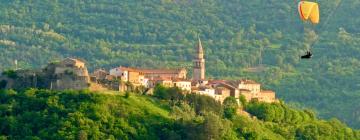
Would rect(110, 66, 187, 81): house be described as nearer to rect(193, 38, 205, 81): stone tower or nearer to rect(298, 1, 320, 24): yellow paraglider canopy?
rect(193, 38, 205, 81): stone tower

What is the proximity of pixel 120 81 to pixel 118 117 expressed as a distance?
513 cm

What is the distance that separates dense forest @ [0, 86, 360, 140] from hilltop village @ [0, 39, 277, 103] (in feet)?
3.56

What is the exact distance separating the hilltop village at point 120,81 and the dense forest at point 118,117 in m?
1.08

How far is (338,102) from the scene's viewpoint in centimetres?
18200

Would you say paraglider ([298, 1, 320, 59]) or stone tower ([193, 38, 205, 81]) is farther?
stone tower ([193, 38, 205, 81])

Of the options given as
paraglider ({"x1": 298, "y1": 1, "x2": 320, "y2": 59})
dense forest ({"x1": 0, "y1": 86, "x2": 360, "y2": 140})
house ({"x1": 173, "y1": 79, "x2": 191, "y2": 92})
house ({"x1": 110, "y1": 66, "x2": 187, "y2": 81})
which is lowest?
dense forest ({"x1": 0, "y1": 86, "x2": 360, "y2": 140})

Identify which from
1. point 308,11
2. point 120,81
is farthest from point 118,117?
point 308,11

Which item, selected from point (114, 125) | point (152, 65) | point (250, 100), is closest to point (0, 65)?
point (152, 65)

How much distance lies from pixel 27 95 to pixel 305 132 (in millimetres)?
21511

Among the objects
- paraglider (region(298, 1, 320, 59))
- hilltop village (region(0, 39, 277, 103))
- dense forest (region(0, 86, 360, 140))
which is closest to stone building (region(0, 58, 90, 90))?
hilltop village (region(0, 39, 277, 103))

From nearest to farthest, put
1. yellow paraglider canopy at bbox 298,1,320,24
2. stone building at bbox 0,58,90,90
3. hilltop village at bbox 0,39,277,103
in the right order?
yellow paraglider canopy at bbox 298,1,320,24
stone building at bbox 0,58,90,90
hilltop village at bbox 0,39,277,103

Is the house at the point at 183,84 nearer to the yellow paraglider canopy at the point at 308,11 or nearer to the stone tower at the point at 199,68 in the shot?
the stone tower at the point at 199,68

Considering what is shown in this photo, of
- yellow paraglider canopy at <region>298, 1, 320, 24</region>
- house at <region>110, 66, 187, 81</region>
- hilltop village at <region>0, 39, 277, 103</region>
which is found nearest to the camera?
yellow paraglider canopy at <region>298, 1, 320, 24</region>

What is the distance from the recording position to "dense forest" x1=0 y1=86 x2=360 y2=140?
10694cm
